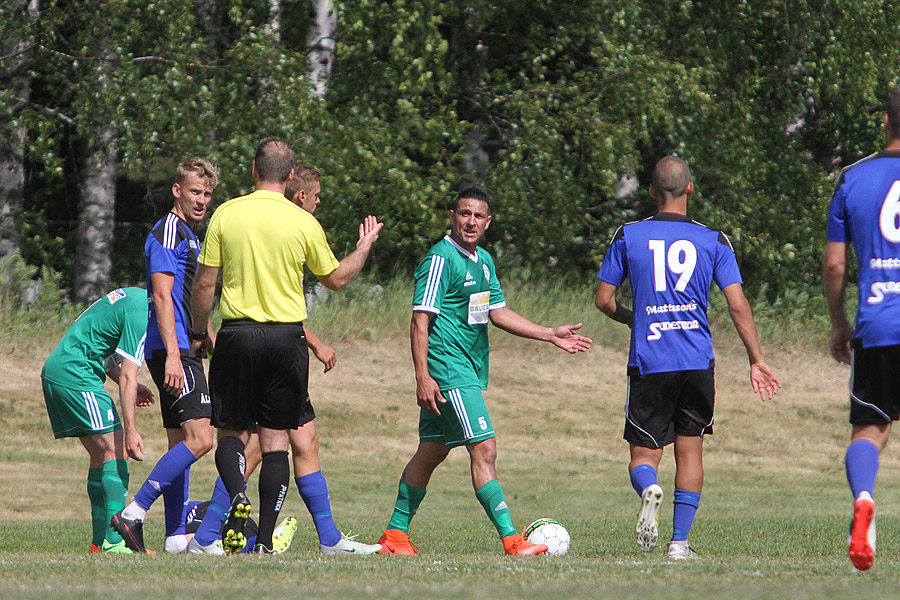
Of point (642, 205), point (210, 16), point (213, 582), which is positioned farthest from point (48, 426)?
point (642, 205)

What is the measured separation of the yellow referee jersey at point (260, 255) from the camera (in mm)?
6184

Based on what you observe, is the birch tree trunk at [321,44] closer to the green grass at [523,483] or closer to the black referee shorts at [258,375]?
the green grass at [523,483]

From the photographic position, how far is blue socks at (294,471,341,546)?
6691 mm

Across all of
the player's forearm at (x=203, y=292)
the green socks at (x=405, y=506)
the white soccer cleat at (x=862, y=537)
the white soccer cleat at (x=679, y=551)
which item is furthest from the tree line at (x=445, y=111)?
the white soccer cleat at (x=862, y=537)

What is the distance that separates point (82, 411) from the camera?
7453 millimetres

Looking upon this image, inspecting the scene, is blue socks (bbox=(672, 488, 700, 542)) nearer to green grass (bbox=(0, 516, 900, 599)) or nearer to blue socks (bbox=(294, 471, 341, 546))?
green grass (bbox=(0, 516, 900, 599))

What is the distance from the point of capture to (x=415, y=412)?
695 inches

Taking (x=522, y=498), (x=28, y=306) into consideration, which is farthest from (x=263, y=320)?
(x=28, y=306)

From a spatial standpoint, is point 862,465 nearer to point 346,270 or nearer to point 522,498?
point 346,270

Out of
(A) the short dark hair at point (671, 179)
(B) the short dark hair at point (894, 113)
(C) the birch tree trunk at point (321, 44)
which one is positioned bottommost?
(A) the short dark hair at point (671, 179)

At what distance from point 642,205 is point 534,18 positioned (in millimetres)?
4696

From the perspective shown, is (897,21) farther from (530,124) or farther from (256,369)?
(256,369)

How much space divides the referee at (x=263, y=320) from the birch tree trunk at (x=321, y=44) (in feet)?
46.5

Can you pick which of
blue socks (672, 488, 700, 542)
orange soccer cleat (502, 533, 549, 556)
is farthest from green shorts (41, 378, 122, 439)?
blue socks (672, 488, 700, 542)
